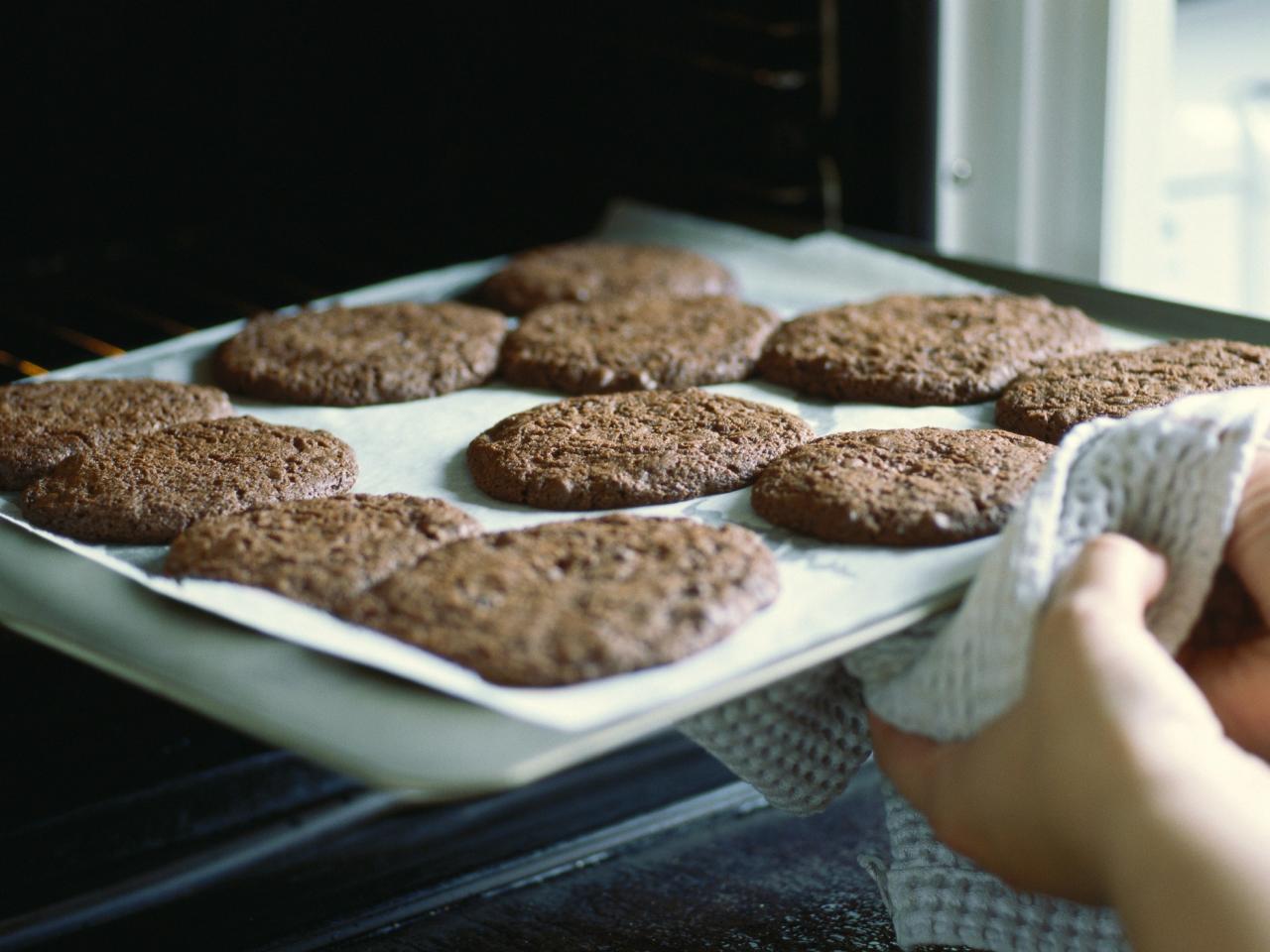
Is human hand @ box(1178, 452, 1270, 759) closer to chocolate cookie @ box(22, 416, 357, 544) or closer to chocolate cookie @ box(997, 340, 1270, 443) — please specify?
chocolate cookie @ box(997, 340, 1270, 443)

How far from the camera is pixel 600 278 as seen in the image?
163 centimetres

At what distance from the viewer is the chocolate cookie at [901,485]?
37.5 inches

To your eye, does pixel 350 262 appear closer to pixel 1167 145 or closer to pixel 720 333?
pixel 720 333

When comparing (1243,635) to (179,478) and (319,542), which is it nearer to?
(319,542)

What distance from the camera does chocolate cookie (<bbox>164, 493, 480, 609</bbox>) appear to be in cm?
92

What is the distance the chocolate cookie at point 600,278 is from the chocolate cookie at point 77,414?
385 mm

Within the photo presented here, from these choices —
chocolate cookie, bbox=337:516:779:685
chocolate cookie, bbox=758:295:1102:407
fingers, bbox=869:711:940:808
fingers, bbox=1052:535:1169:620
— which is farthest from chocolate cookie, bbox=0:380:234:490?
Answer: fingers, bbox=1052:535:1169:620

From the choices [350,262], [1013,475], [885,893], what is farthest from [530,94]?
[885,893]

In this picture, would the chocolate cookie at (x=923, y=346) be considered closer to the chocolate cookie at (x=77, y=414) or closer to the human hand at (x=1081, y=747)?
the human hand at (x=1081, y=747)

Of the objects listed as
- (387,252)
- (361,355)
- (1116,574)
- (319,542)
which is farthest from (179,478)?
(387,252)

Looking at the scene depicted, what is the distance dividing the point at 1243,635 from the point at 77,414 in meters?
0.98

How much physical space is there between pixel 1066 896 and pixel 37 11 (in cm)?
153

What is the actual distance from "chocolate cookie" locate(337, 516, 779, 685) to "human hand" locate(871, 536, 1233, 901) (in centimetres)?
17

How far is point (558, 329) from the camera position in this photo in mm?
1424
